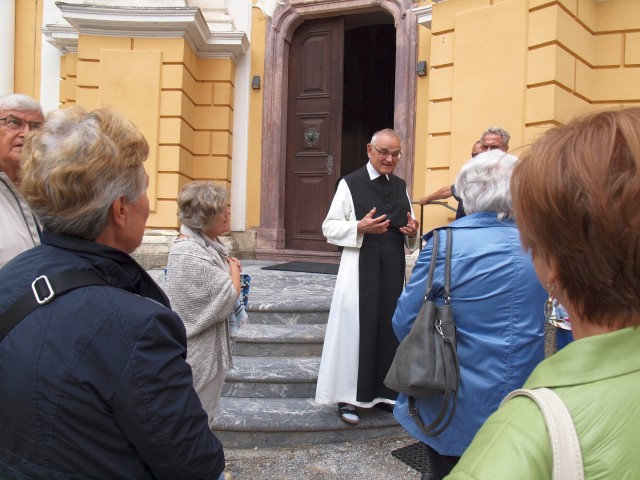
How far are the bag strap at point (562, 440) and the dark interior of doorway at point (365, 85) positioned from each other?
11.5 meters

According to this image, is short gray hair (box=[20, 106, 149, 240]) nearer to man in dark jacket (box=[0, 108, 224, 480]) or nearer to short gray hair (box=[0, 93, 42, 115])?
man in dark jacket (box=[0, 108, 224, 480])

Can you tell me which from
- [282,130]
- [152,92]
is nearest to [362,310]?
[152,92]

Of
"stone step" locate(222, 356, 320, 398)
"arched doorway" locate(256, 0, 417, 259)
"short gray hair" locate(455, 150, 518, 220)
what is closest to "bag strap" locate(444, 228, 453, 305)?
"short gray hair" locate(455, 150, 518, 220)

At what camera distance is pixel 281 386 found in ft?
13.5

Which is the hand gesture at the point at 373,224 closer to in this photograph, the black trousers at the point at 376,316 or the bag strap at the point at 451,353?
the black trousers at the point at 376,316

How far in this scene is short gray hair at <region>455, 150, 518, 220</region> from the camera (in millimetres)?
2074

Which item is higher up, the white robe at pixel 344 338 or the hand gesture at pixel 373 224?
the hand gesture at pixel 373 224

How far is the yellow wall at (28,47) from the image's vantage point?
8.97 m

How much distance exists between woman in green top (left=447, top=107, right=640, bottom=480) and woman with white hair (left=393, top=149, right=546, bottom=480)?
1177mm

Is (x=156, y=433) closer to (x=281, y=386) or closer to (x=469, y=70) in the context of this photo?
(x=281, y=386)

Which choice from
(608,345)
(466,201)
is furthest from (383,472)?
Result: (608,345)

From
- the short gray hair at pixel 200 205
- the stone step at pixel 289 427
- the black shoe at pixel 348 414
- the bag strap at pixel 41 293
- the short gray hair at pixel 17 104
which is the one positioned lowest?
the stone step at pixel 289 427

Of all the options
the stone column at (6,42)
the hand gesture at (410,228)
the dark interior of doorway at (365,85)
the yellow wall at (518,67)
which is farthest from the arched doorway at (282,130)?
the hand gesture at (410,228)

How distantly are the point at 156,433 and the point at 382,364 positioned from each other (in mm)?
2728
